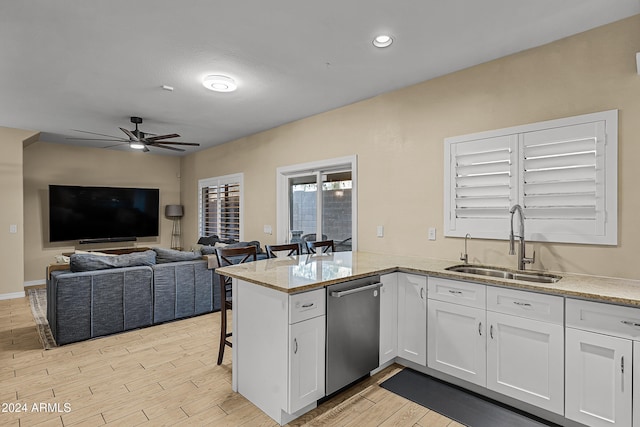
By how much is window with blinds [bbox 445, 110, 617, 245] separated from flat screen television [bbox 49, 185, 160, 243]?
644 cm

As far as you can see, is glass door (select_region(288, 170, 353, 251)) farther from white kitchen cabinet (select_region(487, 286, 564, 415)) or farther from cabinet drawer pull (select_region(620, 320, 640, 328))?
cabinet drawer pull (select_region(620, 320, 640, 328))

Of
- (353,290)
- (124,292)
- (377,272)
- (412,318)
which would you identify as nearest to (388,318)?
(412,318)

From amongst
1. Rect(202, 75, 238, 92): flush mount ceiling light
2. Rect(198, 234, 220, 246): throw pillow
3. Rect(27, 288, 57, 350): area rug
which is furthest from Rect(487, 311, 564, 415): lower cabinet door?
Rect(198, 234, 220, 246): throw pillow

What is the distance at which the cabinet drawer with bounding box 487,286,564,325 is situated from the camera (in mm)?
2020


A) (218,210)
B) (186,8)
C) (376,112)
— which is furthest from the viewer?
(218,210)

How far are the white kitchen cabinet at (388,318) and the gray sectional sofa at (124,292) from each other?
253 cm

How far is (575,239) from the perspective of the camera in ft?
A: 8.07

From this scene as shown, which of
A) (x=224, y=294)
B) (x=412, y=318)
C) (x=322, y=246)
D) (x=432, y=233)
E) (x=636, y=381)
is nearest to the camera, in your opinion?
(x=636, y=381)

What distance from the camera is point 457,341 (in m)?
2.46

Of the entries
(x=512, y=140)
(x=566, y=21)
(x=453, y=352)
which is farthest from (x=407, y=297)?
(x=566, y=21)

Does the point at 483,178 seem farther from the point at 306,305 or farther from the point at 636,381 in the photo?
the point at 306,305

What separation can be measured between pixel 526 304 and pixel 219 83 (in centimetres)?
326

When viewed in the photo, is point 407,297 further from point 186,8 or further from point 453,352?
point 186,8

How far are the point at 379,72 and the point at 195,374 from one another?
3.15 meters
